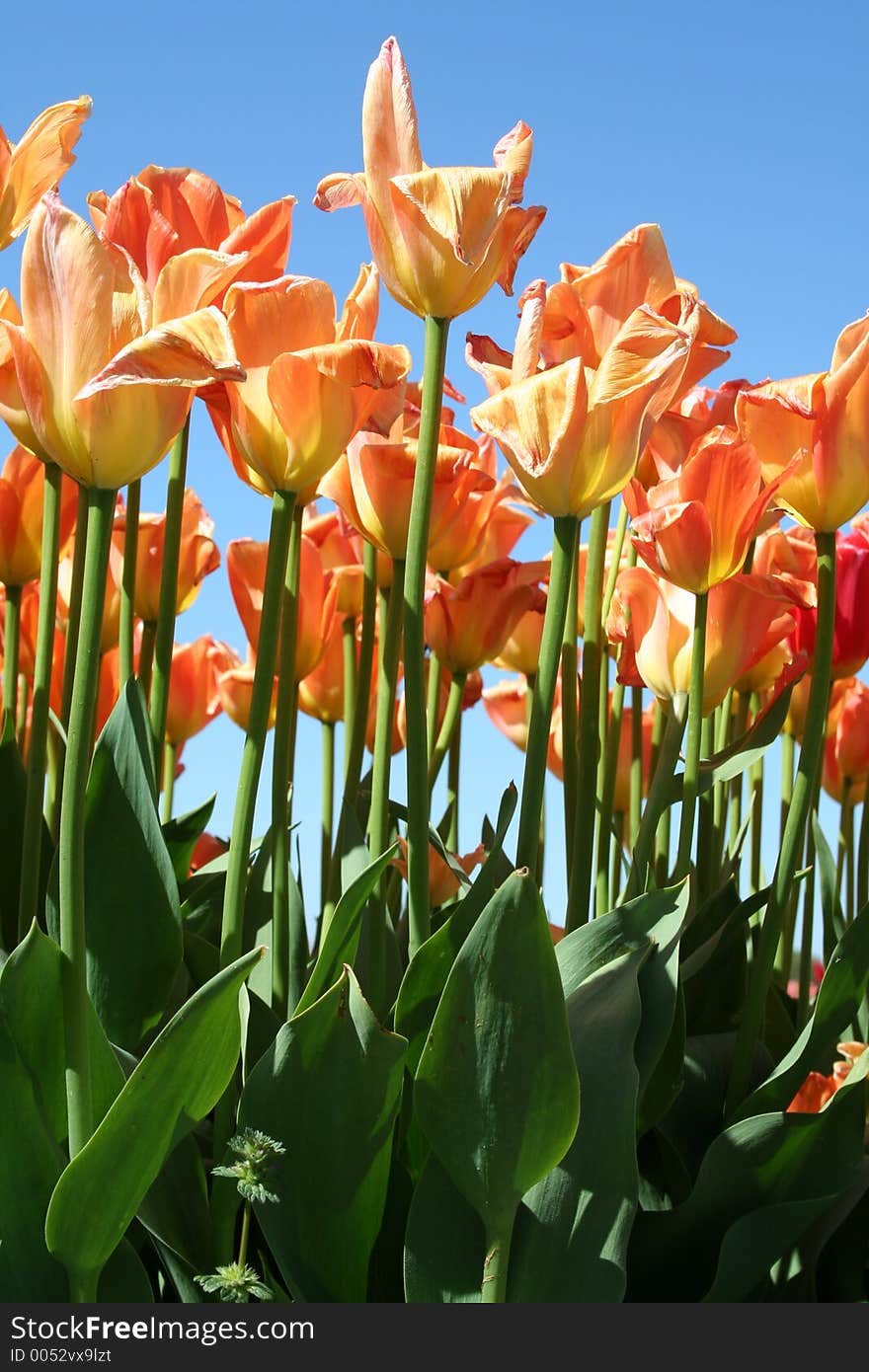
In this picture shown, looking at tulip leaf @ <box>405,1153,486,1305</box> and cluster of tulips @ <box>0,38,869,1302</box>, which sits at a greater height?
cluster of tulips @ <box>0,38,869,1302</box>

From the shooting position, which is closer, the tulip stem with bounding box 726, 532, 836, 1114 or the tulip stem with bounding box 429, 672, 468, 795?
the tulip stem with bounding box 726, 532, 836, 1114

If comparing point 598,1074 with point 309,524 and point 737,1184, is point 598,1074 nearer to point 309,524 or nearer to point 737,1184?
point 737,1184

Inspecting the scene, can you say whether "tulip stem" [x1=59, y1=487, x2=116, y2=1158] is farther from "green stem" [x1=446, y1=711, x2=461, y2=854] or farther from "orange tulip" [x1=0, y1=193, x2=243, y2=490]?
"green stem" [x1=446, y1=711, x2=461, y2=854]

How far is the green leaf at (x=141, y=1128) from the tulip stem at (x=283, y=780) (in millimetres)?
252

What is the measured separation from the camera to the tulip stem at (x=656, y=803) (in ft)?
3.52

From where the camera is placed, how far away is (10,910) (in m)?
1.22

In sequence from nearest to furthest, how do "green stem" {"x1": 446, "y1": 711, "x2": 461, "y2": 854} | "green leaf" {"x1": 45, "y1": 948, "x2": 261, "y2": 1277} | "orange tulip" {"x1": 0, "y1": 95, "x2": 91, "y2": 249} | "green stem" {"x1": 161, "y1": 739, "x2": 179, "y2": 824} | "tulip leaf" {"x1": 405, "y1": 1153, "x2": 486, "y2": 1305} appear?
"green leaf" {"x1": 45, "y1": 948, "x2": 261, "y2": 1277}, "tulip leaf" {"x1": 405, "y1": 1153, "x2": 486, "y2": 1305}, "orange tulip" {"x1": 0, "y1": 95, "x2": 91, "y2": 249}, "green stem" {"x1": 446, "y1": 711, "x2": 461, "y2": 854}, "green stem" {"x1": 161, "y1": 739, "x2": 179, "y2": 824}

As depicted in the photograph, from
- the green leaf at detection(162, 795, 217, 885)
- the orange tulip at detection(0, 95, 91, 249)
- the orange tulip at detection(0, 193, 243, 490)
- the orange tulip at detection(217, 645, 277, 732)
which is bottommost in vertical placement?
the green leaf at detection(162, 795, 217, 885)

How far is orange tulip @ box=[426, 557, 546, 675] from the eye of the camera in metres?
1.35

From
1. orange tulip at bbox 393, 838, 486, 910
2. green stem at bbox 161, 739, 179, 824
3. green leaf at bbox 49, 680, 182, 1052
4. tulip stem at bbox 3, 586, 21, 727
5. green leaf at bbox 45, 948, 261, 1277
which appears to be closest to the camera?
green leaf at bbox 45, 948, 261, 1277

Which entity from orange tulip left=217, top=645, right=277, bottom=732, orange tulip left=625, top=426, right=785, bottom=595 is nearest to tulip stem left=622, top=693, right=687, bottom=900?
orange tulip left=625, top=426, right=785, bottom=595

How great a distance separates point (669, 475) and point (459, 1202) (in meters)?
0.61

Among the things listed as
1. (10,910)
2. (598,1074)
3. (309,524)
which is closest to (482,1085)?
(598,1074)

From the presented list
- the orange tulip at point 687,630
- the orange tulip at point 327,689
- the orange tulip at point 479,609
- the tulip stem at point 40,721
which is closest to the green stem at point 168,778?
the orange tulip at point 327,689
